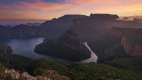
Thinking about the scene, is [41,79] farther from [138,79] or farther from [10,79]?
[138,79]

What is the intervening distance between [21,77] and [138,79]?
12860 centimetres

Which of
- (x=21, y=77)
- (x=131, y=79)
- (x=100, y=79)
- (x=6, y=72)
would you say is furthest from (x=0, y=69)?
(x=131, y=79)

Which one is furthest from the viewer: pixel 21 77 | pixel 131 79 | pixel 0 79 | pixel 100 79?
pixel 131 79

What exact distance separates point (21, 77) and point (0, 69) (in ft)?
7.43

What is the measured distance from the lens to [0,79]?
76.4 feet

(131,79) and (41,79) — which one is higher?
(41,79)

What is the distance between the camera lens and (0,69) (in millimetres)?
26297

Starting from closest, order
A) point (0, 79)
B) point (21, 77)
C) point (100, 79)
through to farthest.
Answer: point (0, 79) → point (21, 77) → point (100, 79)

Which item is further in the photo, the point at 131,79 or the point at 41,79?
the point at 131,79

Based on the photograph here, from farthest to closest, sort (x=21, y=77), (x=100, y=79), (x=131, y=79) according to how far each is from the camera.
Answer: (x=131, y=79), (x=100, y=79), (x=21, y=77)

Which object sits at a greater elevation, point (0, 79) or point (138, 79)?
point (0, 79)

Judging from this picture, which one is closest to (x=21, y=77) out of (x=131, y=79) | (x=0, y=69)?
(x=0, y=69)

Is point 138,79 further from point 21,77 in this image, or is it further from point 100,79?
point 21,77

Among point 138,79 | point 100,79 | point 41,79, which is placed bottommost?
point 138,79
